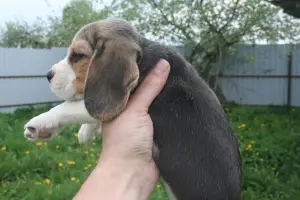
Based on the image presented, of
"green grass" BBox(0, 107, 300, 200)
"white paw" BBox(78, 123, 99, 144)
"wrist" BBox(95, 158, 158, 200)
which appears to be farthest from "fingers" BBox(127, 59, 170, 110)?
"green grass" BBox(0, 107, 300, 200)

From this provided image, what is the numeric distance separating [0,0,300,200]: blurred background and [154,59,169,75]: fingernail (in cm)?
411

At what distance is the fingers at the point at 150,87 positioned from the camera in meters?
2.53

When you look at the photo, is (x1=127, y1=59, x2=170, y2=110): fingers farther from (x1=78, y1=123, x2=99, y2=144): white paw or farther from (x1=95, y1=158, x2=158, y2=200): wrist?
(x1=78, y1=123, x2=99, y2=144): white paw

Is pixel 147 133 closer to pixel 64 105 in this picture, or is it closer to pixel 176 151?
pixel 176 151

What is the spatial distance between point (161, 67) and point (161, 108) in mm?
234

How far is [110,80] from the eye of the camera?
2459 millimetres

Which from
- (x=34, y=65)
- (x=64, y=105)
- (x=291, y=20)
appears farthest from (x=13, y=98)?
(x=64, y=105)

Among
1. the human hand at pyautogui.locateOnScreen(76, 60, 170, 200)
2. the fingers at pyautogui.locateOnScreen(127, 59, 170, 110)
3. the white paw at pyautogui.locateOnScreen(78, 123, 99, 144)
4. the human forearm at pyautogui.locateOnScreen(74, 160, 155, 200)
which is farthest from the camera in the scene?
the white paw at pyautogui.locateOnScreen(78, 123, 99, 144)

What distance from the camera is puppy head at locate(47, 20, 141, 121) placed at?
2.45 meters

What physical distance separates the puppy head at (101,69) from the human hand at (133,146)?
3.5 inches

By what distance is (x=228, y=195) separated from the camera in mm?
2455

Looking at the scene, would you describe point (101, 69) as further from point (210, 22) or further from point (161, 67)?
point (210, 22)

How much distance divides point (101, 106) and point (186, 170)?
0.57 metres

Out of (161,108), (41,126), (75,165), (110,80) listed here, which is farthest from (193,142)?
(75,165)
